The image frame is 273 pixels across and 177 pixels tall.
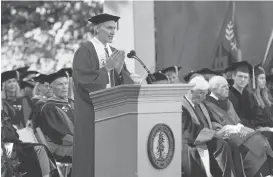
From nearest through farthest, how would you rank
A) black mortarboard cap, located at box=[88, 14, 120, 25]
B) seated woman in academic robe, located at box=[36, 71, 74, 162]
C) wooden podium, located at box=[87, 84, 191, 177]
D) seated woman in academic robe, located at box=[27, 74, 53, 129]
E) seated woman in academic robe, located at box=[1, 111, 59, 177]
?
wooden podium, located at box=[87, 84, 191, 177] < black mortarboard cap, located at box=[88, 14, 120, 25] < seated woman in academic robe, located at box=[1, 111, 59, 177] < seated woman in academic robe, located at box=[36, 71, 74, 162] < seated woman in academic robe, located at box=[27, 74, 53, 129]

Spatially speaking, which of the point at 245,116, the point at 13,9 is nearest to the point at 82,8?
the point at 13,9

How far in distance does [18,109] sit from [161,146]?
5351mm

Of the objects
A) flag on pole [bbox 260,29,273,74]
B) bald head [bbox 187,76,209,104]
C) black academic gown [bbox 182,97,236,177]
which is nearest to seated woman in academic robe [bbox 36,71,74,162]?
black academic gown [bbox 182,97,236,177]

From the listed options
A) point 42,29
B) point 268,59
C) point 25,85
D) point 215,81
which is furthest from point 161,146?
point 42,29

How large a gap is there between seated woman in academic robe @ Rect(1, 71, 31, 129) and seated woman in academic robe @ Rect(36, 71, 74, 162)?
109 cm

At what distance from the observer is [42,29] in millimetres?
17656

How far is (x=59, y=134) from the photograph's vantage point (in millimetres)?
8289

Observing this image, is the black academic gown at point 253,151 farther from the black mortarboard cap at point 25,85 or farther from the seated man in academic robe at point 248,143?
the black mortarboard cap at point 25,85

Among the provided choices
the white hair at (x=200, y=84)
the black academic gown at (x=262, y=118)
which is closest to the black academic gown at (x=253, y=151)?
the white hair at (x=200, y=84)

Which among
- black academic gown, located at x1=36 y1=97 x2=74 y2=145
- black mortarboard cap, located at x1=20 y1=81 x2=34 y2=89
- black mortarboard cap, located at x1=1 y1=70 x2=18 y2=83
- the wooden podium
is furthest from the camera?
black mortarboard cap, located at x1=20 y1=81 x2=34 y2=89

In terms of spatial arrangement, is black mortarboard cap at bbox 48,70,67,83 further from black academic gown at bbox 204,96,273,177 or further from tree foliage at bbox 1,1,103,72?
tree foliage at bbox 1,1,103,72

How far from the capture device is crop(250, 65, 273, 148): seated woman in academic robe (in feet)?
31.4

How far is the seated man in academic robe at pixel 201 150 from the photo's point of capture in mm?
7883

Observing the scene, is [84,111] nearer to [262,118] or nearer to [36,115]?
[36,115]
